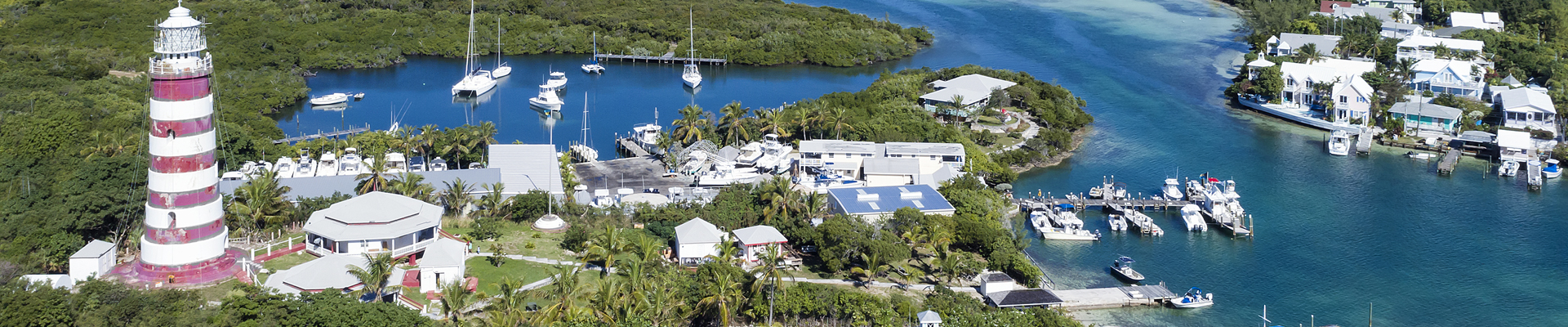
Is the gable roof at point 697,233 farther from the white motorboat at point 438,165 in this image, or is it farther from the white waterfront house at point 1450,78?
the white waterfront house at point 1450,78

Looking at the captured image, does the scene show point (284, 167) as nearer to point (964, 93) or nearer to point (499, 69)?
point (499, 69)

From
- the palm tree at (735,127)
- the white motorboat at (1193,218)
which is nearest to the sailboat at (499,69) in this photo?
the palm tree at (735,127)

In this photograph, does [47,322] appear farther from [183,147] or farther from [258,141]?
[258,141]

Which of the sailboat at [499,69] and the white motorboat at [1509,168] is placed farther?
the sailboat at [499,69]

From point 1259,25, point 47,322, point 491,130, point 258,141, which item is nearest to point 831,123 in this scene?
point 491,130

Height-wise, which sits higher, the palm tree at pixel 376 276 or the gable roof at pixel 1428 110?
the gable roof at pixel 1428 110
